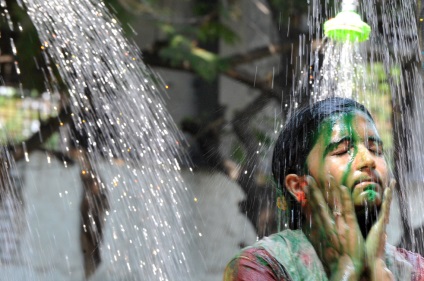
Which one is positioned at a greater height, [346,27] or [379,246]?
[346,27]

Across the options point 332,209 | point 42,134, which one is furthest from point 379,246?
point 42,134

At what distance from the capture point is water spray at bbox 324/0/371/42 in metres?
3.29

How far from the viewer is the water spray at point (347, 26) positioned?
3285 mm

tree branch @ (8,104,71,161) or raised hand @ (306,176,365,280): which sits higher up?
raised hand @ (306,176,365,280)

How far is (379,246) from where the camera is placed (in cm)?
246

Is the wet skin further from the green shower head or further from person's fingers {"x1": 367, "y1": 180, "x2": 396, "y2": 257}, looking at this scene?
the green shower head

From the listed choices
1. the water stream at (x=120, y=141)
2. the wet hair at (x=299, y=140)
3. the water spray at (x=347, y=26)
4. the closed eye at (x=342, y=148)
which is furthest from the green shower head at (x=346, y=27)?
the water stream at (x=120, y=141)

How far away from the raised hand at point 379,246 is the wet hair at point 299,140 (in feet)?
0.83

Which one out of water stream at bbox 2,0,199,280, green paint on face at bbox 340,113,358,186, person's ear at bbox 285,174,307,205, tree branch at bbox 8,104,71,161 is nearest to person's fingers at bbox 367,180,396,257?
green paint on face at bbox 340,113,358,186

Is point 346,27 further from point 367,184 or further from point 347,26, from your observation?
point 367,184

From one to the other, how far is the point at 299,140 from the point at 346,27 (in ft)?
2.55

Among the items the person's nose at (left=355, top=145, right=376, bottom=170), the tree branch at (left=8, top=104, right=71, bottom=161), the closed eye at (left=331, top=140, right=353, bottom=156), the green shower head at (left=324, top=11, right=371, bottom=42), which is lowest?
the tree branch at (left=8, top=104, right=71, bottom=161)

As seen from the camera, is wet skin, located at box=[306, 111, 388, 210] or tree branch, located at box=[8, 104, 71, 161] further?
tree branch, located at box=[8, 104, 71, 161]

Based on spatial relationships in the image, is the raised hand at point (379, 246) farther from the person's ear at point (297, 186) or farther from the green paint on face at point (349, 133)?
the person's ear at point (297, 186)
